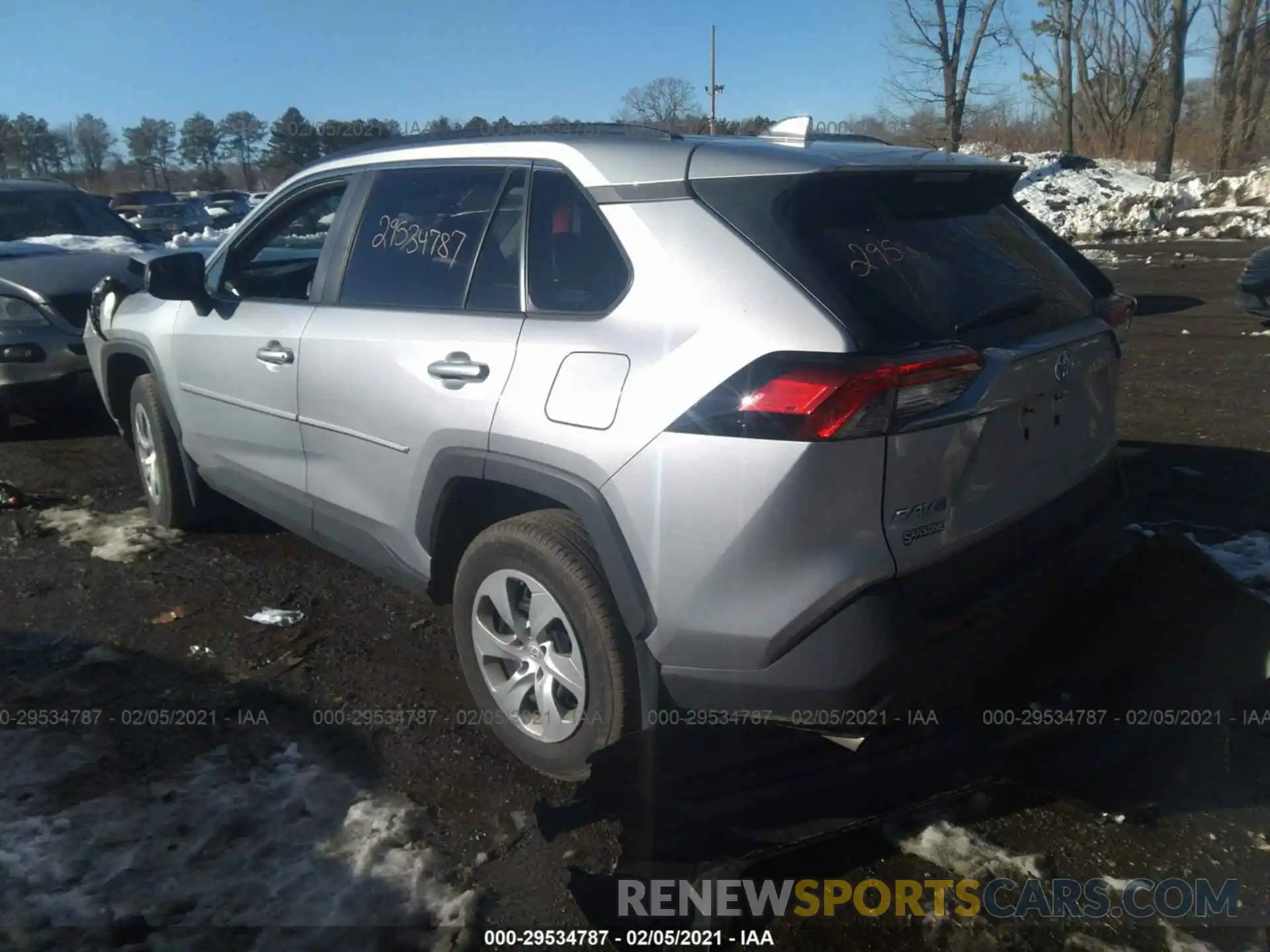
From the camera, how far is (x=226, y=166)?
6044cm

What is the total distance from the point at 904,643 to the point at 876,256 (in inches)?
37.5

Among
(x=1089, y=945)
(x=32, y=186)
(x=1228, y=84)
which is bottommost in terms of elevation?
(x=1089, y=945)

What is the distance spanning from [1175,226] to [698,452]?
66.2 ft

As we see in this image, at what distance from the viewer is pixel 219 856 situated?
2725mm

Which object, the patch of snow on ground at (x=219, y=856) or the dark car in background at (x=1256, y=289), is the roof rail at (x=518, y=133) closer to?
→ the patch of snow on ground at (x=219, y=856)

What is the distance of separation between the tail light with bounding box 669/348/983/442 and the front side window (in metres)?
2.23

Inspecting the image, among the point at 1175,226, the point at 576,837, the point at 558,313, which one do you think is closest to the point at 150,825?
the point at 576,837

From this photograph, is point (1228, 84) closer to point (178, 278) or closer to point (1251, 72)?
point (1251, 72)

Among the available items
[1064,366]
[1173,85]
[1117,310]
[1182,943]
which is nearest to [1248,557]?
[1117,310]

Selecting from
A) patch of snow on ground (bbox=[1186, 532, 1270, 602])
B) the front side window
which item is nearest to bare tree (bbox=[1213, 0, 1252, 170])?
patch of snow on ground (bbox=[1186, 532, 1270, 602])

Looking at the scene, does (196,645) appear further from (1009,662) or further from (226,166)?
(226,166)

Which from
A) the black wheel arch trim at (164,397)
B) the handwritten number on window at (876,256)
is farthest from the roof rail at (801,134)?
the black wheel arch trim at (164,397)

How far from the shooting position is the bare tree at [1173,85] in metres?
25.2

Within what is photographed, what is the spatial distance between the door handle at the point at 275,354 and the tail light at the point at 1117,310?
2.76 metres
